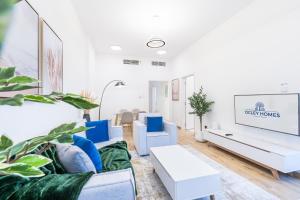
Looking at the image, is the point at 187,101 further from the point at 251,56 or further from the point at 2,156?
the point at 2,156

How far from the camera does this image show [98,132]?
279 centimetres

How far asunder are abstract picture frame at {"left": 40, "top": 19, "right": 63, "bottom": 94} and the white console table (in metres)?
3.00

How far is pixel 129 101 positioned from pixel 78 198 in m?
5.54

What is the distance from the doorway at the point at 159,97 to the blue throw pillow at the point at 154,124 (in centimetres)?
331

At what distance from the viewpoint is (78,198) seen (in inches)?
35.7

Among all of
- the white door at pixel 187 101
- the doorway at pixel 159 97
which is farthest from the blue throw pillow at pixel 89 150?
the doorway at pixel 159 97

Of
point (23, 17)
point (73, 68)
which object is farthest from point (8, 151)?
point (73, 68)

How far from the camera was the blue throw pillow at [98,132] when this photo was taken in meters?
2.74

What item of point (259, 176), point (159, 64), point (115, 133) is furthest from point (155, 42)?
point (159, 64)

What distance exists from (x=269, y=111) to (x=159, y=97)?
4949mm

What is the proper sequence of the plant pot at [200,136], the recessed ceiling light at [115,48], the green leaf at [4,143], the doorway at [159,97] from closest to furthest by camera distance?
the green leaf at [4,143] → the plant pot at [200,136] → the recessed ceiling light at [115,48] → the doorway at [159,97]

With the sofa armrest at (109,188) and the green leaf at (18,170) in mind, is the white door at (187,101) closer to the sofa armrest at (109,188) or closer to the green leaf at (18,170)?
the sofa armrest at (109,188)

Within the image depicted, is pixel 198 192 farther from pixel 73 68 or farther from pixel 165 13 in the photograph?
pixel 165 13

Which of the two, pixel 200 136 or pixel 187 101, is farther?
pixel 187 101
